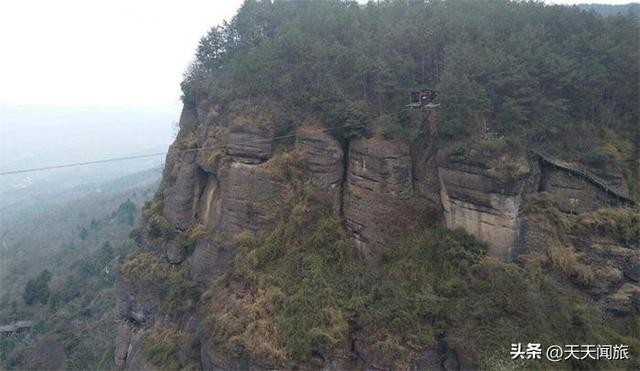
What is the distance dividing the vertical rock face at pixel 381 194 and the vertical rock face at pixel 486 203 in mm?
1867

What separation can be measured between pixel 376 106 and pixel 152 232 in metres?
14.4

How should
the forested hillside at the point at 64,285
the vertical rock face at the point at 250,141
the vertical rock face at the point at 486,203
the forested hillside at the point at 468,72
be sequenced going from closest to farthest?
the vertical rock face at the point at 486,203 < the forested hillside at the point at 468,72 < the vertical rock face at the point at 250,141 < the forested hillside at the point at 64,285

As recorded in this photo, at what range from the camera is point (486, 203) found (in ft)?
51.9

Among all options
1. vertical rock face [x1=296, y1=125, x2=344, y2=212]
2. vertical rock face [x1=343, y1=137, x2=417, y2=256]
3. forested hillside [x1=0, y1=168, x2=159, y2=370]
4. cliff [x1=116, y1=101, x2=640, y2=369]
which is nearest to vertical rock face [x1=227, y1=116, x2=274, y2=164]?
cliff [x1=116, y1=101, x2=640, y2=369]

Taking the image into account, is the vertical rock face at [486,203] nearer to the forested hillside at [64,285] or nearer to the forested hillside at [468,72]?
the forested hillside at [468,72]

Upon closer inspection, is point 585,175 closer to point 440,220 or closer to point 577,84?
point 577,84

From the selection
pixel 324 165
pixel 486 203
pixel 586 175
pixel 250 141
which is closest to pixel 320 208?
pixel 324 165

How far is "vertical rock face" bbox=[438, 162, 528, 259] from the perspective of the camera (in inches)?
612

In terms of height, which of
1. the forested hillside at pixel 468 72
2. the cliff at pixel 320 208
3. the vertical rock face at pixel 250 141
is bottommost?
the cliff at pixel 320 208

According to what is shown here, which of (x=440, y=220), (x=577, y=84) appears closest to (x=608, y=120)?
(x=577, y=84)

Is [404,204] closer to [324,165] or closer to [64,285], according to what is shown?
[324,165]

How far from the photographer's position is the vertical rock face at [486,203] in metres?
15.5

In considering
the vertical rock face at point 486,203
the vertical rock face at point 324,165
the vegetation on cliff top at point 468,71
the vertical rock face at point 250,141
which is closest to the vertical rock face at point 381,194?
the vertical rock face at point 324,165

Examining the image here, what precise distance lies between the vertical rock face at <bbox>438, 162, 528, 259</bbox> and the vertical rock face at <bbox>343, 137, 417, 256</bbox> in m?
1.87
